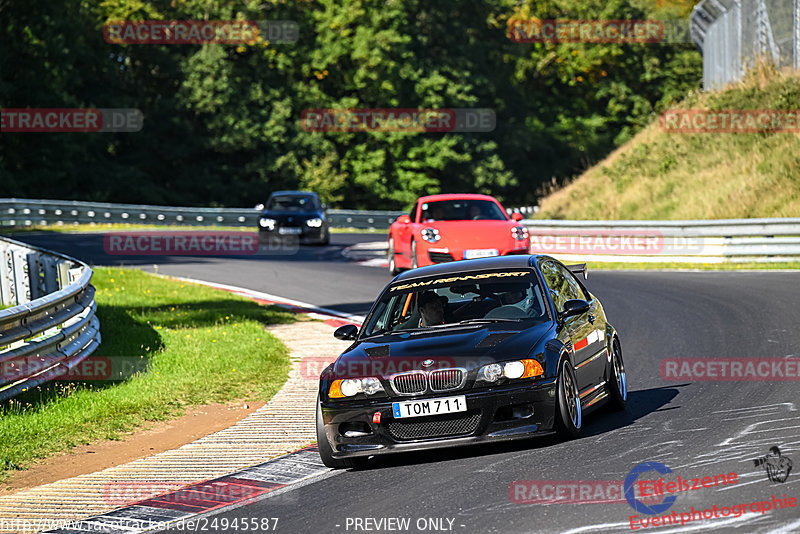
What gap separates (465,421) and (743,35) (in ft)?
90.1

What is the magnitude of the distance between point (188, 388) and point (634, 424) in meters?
5.06

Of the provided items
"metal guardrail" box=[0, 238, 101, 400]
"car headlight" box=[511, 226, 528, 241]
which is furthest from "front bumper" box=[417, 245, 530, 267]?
"metal guardrail" box=[0, 238, 101, 400]

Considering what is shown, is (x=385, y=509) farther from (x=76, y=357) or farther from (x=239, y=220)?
(x=239, y=220)

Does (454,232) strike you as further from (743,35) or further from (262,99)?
(262,99)

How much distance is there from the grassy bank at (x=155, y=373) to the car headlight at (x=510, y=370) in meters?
3.75

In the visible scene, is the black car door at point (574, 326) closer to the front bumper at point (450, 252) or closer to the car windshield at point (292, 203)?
the front bumper at point (450, 252)

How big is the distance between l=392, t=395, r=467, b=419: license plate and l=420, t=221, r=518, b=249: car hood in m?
11.9

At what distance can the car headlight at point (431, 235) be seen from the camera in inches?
796

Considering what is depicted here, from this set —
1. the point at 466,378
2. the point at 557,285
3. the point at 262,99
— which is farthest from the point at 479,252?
the point at 262,99

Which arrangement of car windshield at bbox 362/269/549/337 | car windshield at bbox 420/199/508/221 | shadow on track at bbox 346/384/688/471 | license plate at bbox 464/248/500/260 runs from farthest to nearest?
car windshield at bbox 420/199/508/221 < license plate at bbox 464/248/500/260 < car windshield at bbox 362/269/549/337 < shadow on track at bbox 346/384/688/471

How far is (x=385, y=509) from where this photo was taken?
6797 millimetres

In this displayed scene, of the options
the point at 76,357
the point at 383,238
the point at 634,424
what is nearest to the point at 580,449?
the point at 634,424

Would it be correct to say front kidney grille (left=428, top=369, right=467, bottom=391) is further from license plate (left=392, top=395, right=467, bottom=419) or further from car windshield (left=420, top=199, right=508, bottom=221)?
car windshield (left=420, top=199, right=508, bottom=221)

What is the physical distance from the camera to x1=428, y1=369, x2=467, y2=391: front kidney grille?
800 cm
